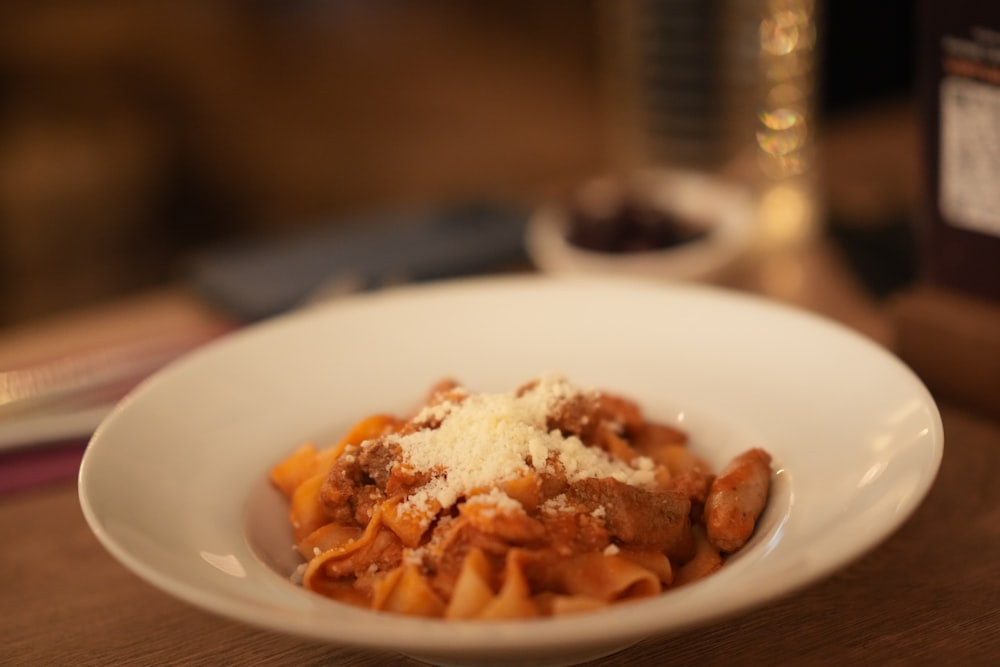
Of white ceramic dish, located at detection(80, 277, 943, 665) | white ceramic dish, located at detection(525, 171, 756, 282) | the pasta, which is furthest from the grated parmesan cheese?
white ceramic dish, located at detection(525, 171, 756, 282)

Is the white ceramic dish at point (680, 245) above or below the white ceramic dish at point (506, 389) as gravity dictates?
below

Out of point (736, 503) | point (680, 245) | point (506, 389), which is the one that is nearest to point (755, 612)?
point (736, 503)

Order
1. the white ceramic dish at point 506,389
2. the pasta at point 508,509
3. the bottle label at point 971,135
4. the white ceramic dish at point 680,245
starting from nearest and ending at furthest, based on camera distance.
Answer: the white ceramic dish at point 506,389
the pasta at point 508,509
the bottle label at point 971,135
the white ceramic dish at point 680,245

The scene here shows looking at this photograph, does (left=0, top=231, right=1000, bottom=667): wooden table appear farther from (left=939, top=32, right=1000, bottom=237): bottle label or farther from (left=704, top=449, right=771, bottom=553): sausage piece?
(left=939, top=32, right=1000, bottom=237): bottle label

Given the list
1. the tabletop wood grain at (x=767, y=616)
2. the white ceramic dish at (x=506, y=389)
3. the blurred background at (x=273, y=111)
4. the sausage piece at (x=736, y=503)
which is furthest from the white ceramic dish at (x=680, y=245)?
the blurred background at (x=273, y=111)

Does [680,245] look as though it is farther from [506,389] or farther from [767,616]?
[767,616]

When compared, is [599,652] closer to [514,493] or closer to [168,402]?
[514,493]

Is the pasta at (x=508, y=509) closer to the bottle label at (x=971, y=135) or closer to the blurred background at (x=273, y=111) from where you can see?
the bottle label at (x=971, y=135)
